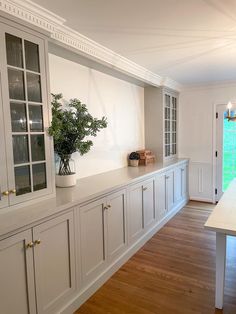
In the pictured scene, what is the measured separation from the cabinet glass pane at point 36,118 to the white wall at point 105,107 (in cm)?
72

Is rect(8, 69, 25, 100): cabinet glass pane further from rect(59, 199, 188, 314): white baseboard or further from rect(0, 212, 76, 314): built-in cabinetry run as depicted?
rect(59, 199, 188, 314): white baseboard

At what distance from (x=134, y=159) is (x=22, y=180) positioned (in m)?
2.30

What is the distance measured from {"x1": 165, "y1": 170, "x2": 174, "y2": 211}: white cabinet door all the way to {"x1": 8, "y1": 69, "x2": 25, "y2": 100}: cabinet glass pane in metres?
2.68

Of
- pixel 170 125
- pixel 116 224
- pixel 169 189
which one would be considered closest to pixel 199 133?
pixel 170 125

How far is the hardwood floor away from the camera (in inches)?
82.3

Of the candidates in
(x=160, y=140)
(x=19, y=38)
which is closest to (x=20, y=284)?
(x=19, y=38)

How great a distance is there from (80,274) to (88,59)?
2129mm

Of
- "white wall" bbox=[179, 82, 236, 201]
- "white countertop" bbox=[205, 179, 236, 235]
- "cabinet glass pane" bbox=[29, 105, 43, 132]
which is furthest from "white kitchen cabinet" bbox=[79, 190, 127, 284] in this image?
"white wall" bbox=[179, 82, 236, 201]

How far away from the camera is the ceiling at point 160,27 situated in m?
1.79

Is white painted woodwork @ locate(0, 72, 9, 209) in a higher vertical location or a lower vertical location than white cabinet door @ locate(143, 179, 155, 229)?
higher

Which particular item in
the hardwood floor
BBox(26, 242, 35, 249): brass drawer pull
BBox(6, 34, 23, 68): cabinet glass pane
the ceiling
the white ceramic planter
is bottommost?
the hardwood floor

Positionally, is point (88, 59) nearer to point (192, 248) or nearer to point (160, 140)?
point (160, 140)

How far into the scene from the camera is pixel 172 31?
7.39 feet

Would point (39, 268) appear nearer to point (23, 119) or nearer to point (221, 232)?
point (23, 119)
